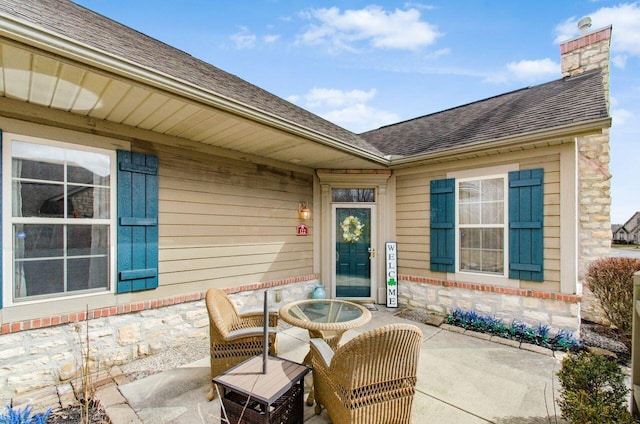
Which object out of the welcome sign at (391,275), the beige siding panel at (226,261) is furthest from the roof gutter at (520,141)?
the beige siding panel at (226,261)

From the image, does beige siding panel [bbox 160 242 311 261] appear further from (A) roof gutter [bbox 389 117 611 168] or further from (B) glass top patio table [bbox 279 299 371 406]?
(A) roof gutter [bbox 389 117 611 168]

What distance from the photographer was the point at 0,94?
2.53 meters

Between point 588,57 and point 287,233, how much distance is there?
616cm

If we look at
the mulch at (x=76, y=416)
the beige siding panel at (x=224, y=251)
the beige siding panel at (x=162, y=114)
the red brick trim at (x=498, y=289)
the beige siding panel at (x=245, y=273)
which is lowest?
the mulch at (x=76, y=416)

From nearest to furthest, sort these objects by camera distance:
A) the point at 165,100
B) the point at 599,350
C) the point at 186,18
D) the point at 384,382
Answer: the point at 384,382
the point at 165,100
the point at 599,350
the point at 186,18

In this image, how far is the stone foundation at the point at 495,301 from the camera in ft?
12.6

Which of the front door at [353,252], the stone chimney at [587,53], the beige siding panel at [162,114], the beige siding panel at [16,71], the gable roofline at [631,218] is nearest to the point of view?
the beige siding panel at [16,71]

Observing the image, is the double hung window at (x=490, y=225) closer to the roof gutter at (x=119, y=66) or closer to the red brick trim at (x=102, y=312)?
the roof gutter at (x=119, y=66)

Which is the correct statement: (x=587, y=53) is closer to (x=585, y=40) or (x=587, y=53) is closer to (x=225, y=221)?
(x=585, y=40)

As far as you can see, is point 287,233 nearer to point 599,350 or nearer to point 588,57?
point 599,350

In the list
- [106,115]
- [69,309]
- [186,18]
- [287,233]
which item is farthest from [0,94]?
[287,233]

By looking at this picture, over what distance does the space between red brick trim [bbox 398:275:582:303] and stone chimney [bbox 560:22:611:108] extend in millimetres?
3572

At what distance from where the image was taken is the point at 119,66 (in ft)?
7.40

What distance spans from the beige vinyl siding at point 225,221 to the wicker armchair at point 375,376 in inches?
101
